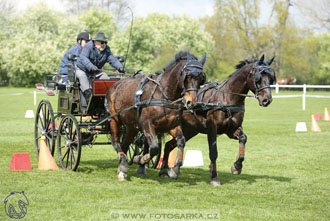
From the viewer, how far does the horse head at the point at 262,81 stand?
8.29 metres

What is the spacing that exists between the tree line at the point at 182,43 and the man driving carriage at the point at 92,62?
40.8 meters

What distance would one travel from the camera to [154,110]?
7.83 m

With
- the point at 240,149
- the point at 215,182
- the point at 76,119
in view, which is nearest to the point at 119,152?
the point at 76,119

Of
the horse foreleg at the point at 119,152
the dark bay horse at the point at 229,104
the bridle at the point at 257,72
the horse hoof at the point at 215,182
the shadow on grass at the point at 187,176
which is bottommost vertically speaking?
the shadow on grass at the point at 187,176

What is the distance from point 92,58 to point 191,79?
2.86 metres

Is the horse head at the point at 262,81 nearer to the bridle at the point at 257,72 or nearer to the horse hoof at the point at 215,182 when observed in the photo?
the bridle at the point at 257,72

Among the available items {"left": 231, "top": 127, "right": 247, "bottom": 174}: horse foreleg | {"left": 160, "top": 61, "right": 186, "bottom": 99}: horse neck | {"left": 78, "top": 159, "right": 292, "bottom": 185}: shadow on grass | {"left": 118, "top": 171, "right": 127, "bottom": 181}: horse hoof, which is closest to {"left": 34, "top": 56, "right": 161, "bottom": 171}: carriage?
{"left": 78, "top": 159, "right": 292, "bottom": 185}: shadow on grass

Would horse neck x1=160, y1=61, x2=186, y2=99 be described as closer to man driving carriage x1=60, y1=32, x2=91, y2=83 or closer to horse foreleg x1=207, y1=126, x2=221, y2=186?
horse foreleg x1=207, y1=126, x2=221, y2=186

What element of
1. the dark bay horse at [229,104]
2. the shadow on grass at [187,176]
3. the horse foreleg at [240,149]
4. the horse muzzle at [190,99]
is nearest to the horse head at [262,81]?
the dark bay horse at [229,104]

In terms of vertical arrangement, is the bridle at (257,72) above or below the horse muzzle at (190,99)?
above

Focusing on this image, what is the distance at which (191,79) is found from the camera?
7281 mm

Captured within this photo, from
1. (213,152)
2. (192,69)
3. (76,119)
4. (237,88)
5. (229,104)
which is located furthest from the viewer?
(76,119)

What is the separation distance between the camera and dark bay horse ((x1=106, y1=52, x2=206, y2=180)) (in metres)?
7.31

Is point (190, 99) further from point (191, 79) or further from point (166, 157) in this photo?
point (166, 157)
